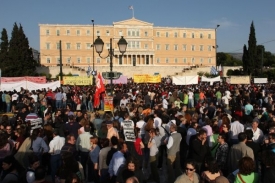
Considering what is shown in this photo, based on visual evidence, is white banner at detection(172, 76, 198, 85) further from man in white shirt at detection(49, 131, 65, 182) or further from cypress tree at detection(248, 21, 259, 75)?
cypress tree at detection(248, 21, 259, 75)

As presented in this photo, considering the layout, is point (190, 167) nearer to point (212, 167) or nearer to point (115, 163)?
point (212, 167)

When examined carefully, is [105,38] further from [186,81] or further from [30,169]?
[30,169]

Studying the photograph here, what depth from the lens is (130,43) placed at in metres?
91.0

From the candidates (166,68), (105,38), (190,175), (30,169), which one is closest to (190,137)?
(190,175)

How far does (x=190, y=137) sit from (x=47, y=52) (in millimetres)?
85778

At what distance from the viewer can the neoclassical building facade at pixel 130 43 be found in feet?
292

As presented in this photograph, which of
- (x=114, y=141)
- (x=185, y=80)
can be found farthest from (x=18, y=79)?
(x=114, y=141)

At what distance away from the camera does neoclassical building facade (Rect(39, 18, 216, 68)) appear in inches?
3501

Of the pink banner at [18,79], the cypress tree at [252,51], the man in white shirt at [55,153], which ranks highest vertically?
the cypress tree at [252,51]

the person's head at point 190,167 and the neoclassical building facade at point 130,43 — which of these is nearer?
the person's head at point 190,167

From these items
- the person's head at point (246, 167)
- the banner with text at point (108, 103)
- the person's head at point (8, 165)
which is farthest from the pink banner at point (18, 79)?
the person's head at point (246, 167)

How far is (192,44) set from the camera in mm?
98438

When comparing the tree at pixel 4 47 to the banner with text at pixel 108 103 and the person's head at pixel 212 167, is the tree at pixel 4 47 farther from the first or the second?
the person's head at pixel 212 167

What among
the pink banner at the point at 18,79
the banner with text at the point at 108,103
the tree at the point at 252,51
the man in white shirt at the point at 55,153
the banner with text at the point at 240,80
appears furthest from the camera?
the tree at the point at 252,51
